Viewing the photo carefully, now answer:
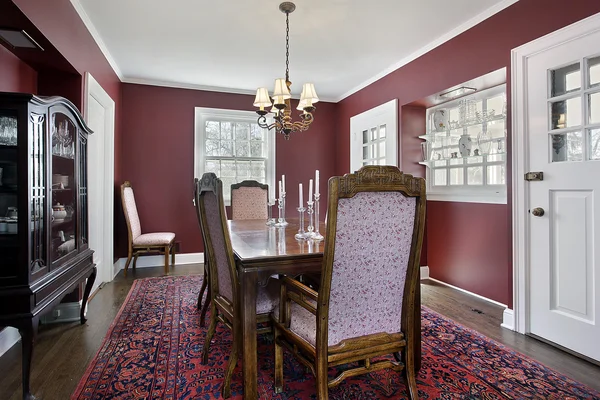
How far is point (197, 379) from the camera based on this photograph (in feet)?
6.05

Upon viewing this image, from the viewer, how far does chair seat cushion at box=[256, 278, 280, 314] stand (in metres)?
1.86

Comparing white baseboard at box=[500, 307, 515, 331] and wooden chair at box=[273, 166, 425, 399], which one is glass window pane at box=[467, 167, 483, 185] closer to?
white baseboard at box=[500, 307, 515, 331]

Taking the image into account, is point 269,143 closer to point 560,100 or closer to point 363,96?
point 363,96

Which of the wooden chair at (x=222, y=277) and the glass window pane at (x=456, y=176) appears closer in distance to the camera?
the wooden chair at (x=222, y=277)

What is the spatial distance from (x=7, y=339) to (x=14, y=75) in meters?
1.80

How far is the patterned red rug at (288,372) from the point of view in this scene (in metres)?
1.71

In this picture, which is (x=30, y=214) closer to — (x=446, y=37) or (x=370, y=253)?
(x=370, y=253)

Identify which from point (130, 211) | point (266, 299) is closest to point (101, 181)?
point (130, 211)

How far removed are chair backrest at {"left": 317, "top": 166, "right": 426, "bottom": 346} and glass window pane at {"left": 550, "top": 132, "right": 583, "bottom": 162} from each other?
1539mm

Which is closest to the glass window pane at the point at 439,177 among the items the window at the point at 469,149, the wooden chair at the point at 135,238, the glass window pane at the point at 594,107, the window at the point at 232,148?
the window at the point at 469,149

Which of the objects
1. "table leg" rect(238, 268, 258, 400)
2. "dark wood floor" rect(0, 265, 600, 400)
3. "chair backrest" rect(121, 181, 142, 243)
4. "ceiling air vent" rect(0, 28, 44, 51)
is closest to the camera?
"table leg" rect(238, 268, 258, 400)

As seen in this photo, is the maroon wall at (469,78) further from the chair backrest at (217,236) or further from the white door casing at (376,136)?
the chair backrest at (217,236)

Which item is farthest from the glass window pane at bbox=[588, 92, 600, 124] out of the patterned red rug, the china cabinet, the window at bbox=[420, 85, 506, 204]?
the china cabinet

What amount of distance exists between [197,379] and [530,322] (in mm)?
2349
